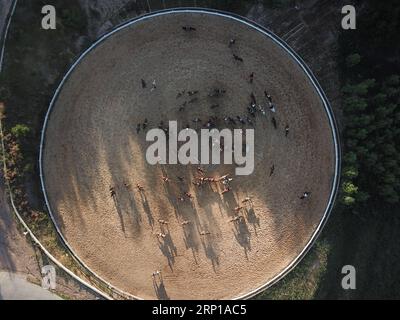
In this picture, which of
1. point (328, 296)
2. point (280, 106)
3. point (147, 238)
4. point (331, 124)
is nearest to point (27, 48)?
point (147, 238)

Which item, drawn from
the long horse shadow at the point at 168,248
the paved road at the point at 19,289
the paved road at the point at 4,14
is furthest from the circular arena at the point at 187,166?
the paved road at the point at 4,14

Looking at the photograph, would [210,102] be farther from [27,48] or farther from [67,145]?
[27,48]

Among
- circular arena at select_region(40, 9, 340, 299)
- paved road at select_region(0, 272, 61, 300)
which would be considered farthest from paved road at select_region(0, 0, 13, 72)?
paved road at select_region(0, 272, 61, 300)

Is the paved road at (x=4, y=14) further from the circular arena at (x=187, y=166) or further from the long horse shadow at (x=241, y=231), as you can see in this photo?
the long horse shadow at (x=241, y=231)

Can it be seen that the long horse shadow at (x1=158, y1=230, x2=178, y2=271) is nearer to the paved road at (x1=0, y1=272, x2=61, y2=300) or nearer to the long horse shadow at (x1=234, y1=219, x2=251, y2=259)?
the long horse shadow at (x1=234, y1=219, x2=251, y2=259)

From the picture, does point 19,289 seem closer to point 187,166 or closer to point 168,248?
point 168,248
